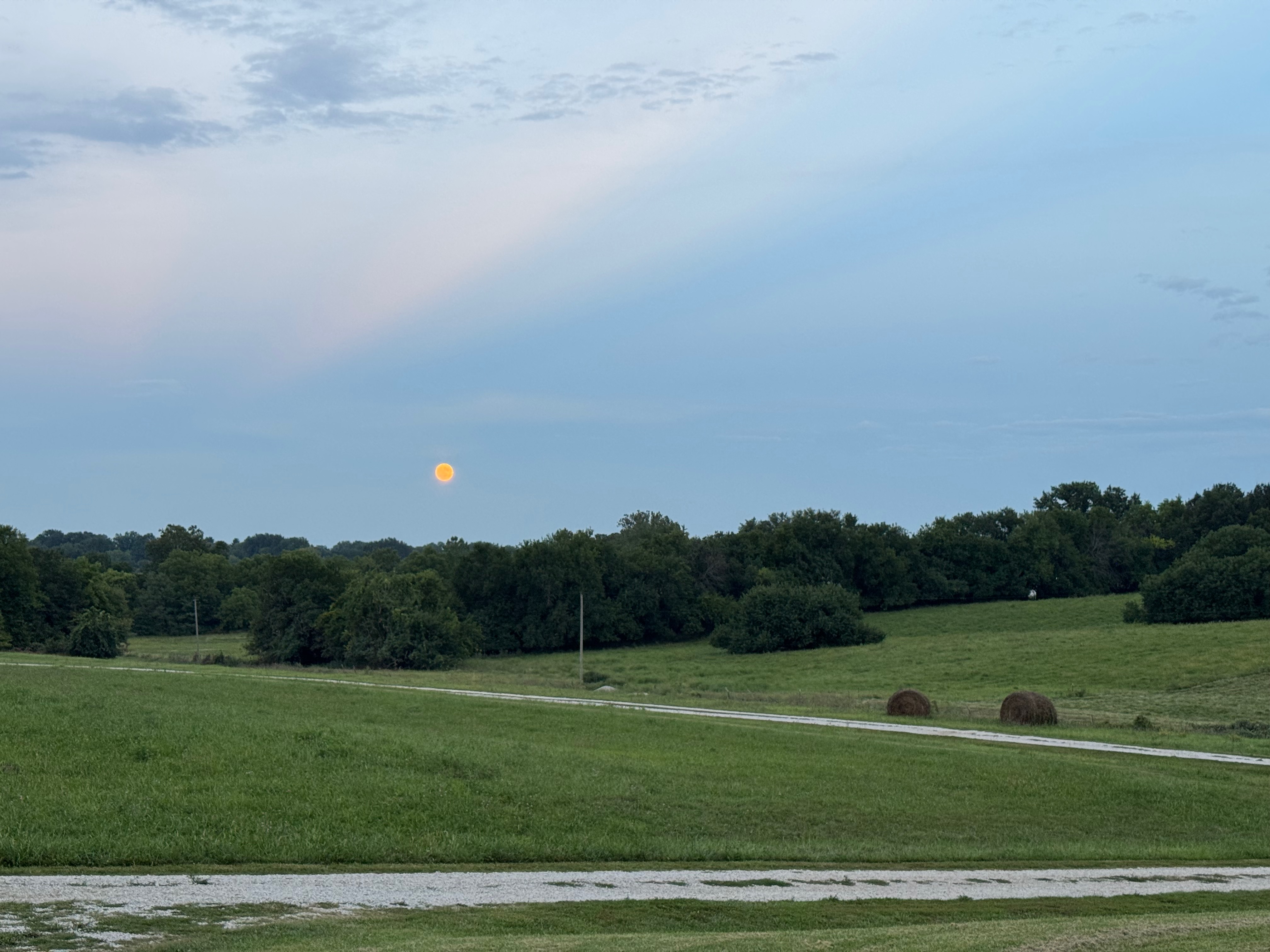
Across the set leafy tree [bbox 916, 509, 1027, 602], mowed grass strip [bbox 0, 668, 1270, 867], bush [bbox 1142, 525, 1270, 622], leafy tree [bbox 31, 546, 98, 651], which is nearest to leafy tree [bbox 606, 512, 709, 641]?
leafy tree [bbox 916, 509, 1027, 602]

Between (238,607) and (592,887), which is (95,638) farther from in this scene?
(592,887)

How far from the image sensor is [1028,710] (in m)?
37.9

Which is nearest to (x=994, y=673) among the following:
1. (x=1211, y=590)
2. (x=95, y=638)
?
(x=1211, y=590)

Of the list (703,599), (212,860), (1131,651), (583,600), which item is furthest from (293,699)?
(703,599)

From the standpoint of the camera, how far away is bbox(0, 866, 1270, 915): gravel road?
494 inches

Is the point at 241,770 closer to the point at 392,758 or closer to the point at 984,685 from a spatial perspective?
the point at 392,758

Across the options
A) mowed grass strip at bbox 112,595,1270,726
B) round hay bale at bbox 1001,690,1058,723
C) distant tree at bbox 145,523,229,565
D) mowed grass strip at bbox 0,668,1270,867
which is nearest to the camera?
mowed grass strip at bbox 0,668,1270,867

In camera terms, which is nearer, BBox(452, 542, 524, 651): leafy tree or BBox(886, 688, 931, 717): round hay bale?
BBox(886, 688, 931, 717): round hay bale

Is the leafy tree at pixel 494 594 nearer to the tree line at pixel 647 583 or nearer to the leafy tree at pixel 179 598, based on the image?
the tree line at pixel 647 583

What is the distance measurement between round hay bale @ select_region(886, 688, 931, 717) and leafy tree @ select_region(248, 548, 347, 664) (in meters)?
55.9

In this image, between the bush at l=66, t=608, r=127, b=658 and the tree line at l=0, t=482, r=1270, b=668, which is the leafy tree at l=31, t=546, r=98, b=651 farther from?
the bush at l=66, t=608, r=127, b=658

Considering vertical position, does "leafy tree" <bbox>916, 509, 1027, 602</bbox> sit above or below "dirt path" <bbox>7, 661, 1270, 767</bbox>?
above

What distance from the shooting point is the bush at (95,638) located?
70.3m

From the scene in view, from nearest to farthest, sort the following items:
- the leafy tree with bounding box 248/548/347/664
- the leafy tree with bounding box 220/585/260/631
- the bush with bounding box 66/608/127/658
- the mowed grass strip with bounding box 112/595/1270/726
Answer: the mowed grass strip with bounding box 112/595/1270/726, the bush with bounding box 66/608/127/658, the leafy tree with bounding box 248/548/347/664, the leafy tree with bounding box 220/585/260/631
